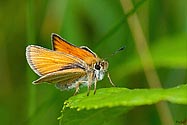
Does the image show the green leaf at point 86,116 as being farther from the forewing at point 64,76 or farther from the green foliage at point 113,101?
the forewing at point 64,76

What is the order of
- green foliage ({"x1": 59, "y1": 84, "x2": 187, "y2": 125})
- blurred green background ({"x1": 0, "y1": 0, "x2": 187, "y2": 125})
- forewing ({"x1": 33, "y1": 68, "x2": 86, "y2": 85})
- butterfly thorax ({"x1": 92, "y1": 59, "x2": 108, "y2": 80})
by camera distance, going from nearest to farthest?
green foliage ({"x1": 59, "y1": 84, "x2": 187, "y2": 125})
forewing ({"x1": 33, "y1": 68, "x2": 86, "y2": 85})
butterfly thorax ({"x1": 92, "y1": 59, "x2": 108, "y2": 80})
blurred green background ({"x1": 0, "y1": 0, "x2": 187, "y2": 125})

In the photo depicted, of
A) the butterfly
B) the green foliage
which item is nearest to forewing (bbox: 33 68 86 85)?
the butterfly

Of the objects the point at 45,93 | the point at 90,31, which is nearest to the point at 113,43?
the point at 90,31

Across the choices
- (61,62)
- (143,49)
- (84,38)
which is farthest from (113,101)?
(84,38)

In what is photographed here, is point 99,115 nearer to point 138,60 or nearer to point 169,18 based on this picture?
point 138,60

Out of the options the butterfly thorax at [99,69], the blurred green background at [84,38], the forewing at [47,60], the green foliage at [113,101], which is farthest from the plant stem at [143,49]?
the green foliage at [113,101]

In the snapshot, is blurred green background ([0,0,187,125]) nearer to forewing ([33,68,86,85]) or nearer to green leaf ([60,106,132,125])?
forewing ([33,68,86,85])
